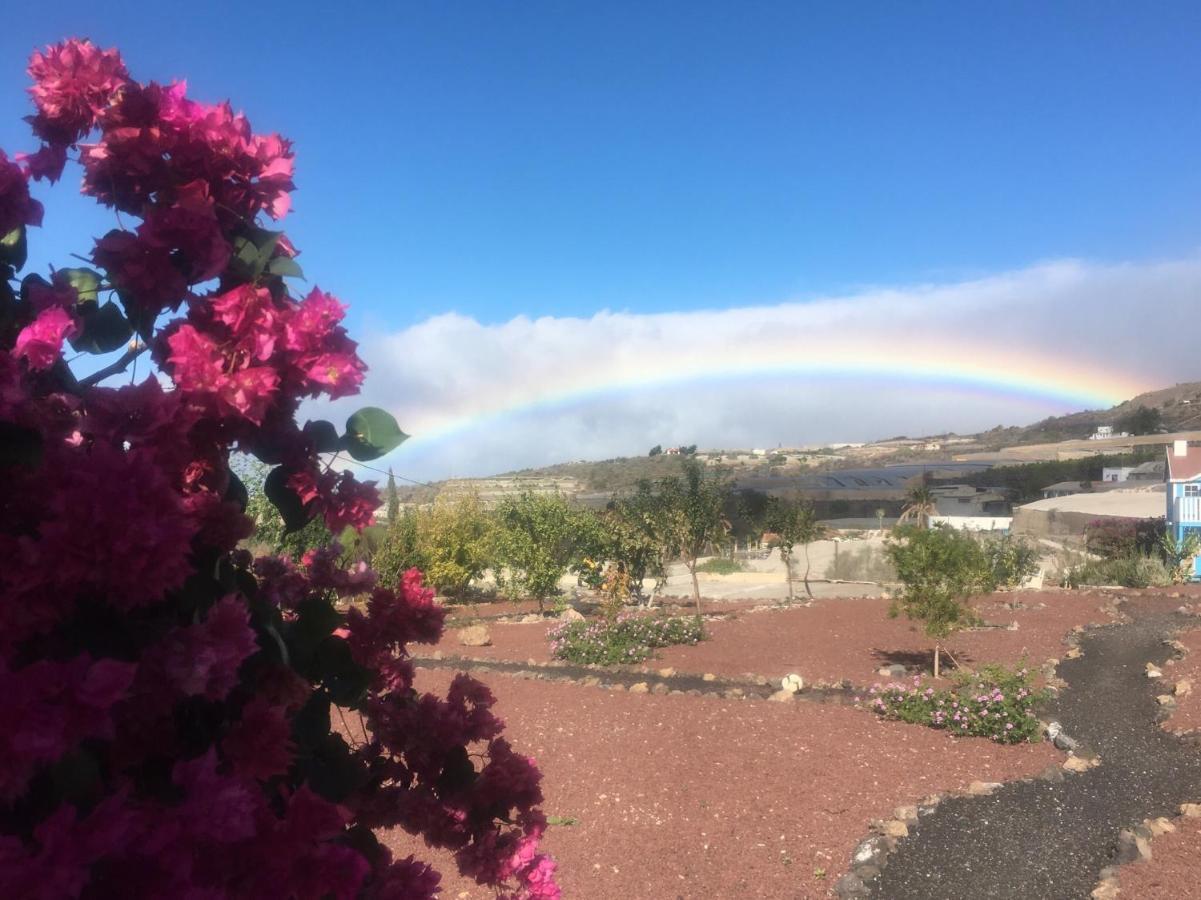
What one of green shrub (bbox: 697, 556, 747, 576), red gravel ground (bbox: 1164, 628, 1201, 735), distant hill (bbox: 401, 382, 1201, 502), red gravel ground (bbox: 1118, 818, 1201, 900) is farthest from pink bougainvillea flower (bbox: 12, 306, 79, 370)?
distant hill (bbox: 401, 382, 1201, 502)

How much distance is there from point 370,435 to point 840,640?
14429 millimetres

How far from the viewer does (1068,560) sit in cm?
2508

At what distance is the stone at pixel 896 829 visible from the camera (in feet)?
20.3

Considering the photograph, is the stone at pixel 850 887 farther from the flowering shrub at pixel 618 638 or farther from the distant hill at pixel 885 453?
the distant hill at pixel 885 453

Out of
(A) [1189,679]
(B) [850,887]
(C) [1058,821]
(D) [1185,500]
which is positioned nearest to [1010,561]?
(D) [1185,500]

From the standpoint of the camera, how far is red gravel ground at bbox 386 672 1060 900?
5602mm

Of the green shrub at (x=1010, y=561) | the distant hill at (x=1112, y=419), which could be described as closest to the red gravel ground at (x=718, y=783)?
the green shrub at (x=1010, y=561)

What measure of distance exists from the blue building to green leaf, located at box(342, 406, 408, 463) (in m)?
25.2

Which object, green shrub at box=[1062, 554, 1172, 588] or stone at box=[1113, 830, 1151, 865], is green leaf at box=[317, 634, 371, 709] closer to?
stone at box=[1113, 830, 1151, 865]

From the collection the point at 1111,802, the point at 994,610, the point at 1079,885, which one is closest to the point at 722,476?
the point at 994,610

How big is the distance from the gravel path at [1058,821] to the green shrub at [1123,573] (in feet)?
42.7

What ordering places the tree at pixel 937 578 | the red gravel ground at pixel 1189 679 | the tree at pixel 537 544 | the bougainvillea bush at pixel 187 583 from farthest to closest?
the tree at pixel 537 544 < the tree at pixel 937 578 < the red gravel ground at pixel 1189 679 < the bougainvillea bush at pixel 187 583

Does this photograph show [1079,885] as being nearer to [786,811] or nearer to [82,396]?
[786,811]

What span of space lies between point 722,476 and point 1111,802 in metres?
15.1
